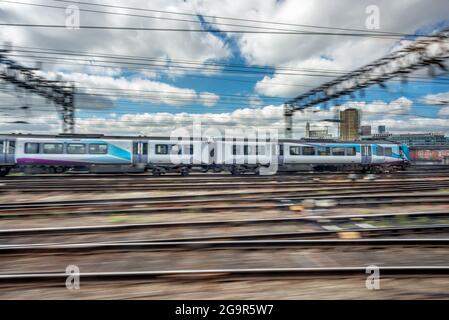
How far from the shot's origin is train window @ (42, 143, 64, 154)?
17.0 metres

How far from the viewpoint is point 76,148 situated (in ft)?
56.9

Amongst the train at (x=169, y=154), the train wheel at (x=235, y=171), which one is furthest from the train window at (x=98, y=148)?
the train wheel at (x=235, y=171)

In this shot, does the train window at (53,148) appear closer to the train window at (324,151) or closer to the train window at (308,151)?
the train window at (308,151)

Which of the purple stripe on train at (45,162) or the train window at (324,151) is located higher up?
the train window at (324,151)

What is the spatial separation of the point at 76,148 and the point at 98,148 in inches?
58.5

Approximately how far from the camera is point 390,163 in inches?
870

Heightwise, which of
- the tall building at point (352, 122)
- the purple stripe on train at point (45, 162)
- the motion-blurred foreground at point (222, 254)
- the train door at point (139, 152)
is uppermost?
the tall building at point (352, 122)

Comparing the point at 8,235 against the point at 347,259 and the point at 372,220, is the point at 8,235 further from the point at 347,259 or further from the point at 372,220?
the point at 372,220

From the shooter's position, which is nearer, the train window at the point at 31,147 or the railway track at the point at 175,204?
the railway track at the point at 175,204

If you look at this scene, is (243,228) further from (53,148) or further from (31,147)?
(31,147)

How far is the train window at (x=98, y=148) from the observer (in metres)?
17.5
